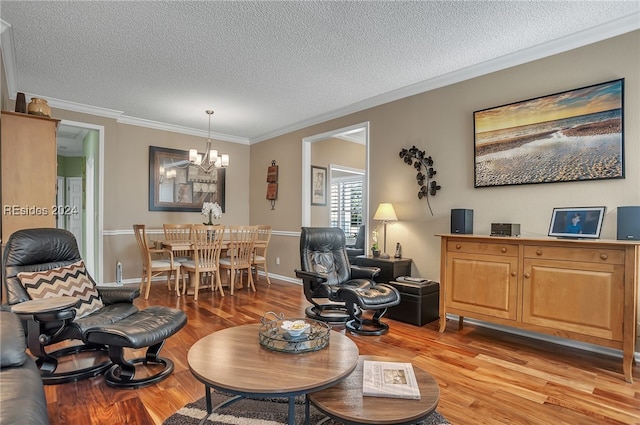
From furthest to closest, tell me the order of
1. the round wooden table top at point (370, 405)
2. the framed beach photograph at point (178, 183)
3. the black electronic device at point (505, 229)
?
the framed beach photograph at point (178, 183)
the black electronic device at point (505, 229)
the round wooden table top at point (370, 405)

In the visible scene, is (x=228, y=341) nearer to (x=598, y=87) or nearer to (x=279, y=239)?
(x=598, y=87)

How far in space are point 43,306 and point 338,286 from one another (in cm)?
233

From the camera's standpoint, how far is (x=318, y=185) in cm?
626

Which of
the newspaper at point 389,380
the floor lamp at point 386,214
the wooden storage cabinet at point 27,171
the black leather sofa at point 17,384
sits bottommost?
the newspaper at point 389,380

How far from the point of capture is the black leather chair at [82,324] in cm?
211

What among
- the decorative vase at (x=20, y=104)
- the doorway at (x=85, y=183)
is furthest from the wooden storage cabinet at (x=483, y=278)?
the doorway at (x=85, y=183)

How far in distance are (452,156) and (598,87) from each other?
1328 millimetres

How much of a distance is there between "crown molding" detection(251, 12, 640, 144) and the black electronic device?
1553 millimetres

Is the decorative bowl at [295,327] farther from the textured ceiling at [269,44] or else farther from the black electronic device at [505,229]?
the textured ceiling at [269,44]

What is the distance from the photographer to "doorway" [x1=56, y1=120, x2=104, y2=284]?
5250 millimetres

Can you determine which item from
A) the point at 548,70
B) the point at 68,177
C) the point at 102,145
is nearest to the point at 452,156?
the point at 548,70

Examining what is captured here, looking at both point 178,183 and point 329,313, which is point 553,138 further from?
point 178,183

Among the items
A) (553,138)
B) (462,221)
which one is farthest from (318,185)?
(553,138)

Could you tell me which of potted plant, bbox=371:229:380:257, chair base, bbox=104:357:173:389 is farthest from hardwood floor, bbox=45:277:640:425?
potted plant, bbox=371:229:380:257
